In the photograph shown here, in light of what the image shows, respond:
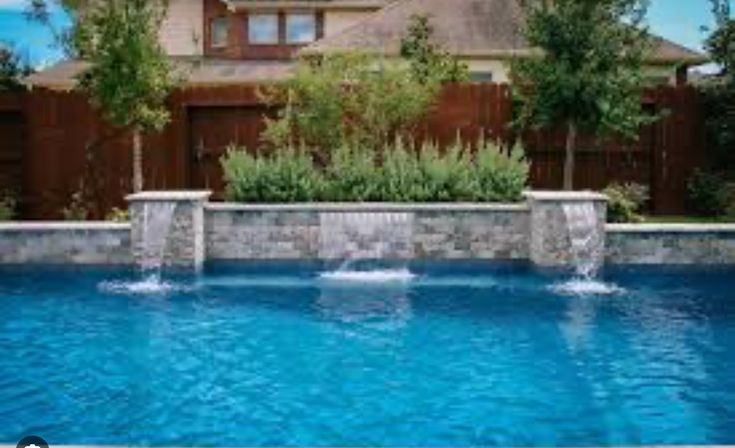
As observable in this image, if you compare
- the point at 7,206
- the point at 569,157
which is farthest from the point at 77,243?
the point at 569,157

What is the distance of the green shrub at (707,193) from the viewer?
16.5 meters

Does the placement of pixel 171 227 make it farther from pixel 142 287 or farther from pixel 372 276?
pixel 372 276

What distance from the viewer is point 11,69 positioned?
61.3 feet

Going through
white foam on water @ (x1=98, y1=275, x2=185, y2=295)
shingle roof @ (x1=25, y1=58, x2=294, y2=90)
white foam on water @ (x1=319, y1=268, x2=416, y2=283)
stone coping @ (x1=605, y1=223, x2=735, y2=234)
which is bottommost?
white foam on water @ (x1=98, y1=275, x2=185, y2=295)

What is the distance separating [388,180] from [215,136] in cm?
503

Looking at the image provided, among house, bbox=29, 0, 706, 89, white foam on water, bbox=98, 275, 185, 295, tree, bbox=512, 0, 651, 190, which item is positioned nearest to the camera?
white foam on water, bbox=98, 275, 185, 295

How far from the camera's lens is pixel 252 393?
24.1ft

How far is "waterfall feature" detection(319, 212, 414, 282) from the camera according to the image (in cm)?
1327

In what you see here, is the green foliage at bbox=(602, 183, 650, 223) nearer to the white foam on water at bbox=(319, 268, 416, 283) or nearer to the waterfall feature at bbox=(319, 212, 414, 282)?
the waterfall feature at bbox=(319, 212, 414, 282)

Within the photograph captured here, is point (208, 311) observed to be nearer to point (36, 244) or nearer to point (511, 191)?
point (36, 244)

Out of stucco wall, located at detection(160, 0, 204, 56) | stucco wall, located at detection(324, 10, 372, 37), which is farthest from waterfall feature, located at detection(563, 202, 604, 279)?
stucco wall, located at detection(160, 0, 204, 56)

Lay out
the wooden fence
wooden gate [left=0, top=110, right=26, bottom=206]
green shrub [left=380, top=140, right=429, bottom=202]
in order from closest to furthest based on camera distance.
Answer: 1. green shrub [left=380, top=140, right=429, bottom=202]
2. the wooden fence
3. wooden gate [left=0, top=110, right=26, bottom=206]

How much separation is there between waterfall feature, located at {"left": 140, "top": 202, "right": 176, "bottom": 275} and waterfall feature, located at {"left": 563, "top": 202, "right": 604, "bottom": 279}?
527cm

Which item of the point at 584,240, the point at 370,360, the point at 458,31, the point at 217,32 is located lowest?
the point at 370,360
